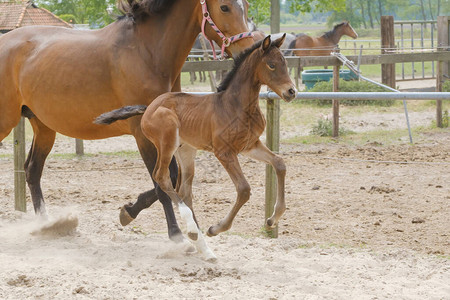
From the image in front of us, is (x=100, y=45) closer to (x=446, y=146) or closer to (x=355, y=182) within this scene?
(x=355, y=182)

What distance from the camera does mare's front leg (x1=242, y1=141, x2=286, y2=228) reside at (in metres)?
4.32

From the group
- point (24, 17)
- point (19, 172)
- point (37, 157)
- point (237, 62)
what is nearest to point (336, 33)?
point (24, 17)

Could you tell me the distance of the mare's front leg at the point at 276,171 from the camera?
4324 millimetres

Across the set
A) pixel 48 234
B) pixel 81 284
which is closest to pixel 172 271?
pixel 81 284

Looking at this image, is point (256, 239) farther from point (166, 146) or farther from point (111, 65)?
point (111, 65)

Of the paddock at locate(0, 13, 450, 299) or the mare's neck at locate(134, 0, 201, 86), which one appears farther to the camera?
the mare's neck at locate(134, 0, 201, 86)

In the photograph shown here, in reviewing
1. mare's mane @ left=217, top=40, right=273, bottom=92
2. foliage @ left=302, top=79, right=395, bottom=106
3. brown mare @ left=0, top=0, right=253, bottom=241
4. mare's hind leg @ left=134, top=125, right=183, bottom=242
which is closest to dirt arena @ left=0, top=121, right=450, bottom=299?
mare's hind leg @ left=134, top=125, right=183, bottom=242

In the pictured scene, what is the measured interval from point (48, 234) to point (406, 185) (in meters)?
4.04

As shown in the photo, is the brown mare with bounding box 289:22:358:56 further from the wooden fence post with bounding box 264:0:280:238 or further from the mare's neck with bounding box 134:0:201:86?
the mare's neck with bounding box 134:0:201:86

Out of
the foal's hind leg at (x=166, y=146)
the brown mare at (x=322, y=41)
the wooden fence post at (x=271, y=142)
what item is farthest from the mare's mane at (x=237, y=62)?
the brown mare at (x=322, y=41)

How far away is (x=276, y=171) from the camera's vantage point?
171 inches

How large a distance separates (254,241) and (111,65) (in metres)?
1.78

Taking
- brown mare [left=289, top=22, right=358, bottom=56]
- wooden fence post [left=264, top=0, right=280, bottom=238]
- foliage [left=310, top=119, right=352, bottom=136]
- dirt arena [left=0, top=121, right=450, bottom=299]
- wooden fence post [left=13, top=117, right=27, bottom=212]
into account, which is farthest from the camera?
brown mare [left=289, top=22, right=358, bottom=56]

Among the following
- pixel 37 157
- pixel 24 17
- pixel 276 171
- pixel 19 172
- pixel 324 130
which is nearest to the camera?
pixel 276 171
